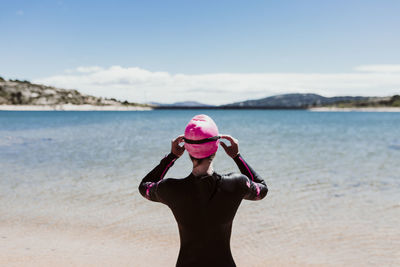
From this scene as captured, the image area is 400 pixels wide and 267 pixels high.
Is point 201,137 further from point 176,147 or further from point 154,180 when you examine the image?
point 154,180

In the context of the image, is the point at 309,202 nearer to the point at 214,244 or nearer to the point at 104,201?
the point at 104,201

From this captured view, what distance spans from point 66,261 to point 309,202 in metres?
6.78

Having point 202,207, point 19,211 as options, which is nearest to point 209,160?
point 202,207

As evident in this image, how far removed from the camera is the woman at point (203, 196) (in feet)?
7.62

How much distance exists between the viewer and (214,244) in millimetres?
2525

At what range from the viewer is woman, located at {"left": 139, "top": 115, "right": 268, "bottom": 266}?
2322 mm

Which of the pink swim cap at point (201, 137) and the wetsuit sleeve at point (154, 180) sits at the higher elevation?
the pink swim cap at point (201, 137)

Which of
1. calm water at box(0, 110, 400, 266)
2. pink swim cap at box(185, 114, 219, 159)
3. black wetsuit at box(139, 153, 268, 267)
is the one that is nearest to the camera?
pink swim cap at box(185, 114, 219, 159)

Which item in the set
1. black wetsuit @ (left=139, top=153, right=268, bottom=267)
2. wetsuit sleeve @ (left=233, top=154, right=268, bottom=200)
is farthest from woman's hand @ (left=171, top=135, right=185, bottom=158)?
wetsuit sleeve @ (left=233, top=154, right=268, bottom=200)

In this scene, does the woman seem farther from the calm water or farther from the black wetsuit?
the calm water

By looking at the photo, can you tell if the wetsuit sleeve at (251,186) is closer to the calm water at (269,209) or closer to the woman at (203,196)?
the woman at (203,196)

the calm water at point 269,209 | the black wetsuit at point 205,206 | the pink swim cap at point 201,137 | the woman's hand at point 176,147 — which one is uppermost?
the pink swim cap at point 201,137

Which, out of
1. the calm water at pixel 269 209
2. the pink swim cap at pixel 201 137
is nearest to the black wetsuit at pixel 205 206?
the pink swim cap at pixel 201 137

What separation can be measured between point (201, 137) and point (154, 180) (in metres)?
0.66
